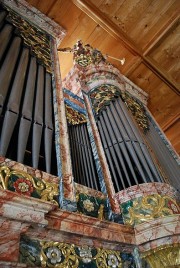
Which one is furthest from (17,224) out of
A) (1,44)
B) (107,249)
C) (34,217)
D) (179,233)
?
(1,44)

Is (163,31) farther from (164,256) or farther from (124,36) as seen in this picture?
(164,256)

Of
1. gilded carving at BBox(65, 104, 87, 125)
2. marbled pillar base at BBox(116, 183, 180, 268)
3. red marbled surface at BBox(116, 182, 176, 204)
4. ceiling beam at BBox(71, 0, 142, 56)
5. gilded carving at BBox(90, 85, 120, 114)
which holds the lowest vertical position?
marbled pillar base at BBox(116, 183, 180, 268)

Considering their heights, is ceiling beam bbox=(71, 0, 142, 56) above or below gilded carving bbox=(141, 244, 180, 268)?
above

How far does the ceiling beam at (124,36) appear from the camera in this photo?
3822 mm

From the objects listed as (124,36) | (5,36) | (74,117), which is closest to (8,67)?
(5,36)

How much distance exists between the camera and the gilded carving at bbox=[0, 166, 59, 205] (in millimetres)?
1533

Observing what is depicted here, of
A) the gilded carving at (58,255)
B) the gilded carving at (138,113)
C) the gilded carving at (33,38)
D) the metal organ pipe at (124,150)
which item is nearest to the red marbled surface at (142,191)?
the metal organ pipe at (124,150)

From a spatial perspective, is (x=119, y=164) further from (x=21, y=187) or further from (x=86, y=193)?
(x=21, y=187)

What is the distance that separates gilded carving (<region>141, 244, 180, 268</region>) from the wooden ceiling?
335 centimetres

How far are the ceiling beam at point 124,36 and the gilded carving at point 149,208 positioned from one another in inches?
116

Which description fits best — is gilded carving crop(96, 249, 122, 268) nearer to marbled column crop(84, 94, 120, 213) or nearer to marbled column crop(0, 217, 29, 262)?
marbled column crop(84, 94, 120, 213)

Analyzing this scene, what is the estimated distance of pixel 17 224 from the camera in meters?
1.33

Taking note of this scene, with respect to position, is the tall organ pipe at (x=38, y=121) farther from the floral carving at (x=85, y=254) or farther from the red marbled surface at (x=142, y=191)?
the red marbled surface at (x=142, y=191)

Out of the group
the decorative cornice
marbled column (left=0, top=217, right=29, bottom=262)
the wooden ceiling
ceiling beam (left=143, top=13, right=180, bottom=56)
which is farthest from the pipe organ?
ceiling beam (left=143, top=13, right=180, bottom=56)
